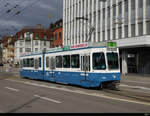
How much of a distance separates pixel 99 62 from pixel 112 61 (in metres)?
0.91

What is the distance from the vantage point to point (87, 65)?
46.9 feet

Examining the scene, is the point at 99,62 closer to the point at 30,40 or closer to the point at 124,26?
the point at 124,26

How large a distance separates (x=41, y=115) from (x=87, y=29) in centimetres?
3453

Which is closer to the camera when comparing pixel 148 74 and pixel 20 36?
pixel 148 74

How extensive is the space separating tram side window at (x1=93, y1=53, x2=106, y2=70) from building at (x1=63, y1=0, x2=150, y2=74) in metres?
12.2

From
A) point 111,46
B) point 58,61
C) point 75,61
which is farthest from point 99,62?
point 58,61

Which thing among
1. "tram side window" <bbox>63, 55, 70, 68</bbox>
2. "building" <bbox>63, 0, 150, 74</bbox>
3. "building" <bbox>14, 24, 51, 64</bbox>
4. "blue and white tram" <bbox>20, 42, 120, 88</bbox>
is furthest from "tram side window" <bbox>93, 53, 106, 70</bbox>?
"building" <bbox>14, 24, 51, 64</bbox>

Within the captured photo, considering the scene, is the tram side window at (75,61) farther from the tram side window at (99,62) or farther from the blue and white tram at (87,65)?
the tram side window at (99,62)

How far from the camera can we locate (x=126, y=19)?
32.1 m

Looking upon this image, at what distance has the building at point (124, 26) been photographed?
2945 centimetres

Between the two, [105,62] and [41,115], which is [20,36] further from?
[41,115]

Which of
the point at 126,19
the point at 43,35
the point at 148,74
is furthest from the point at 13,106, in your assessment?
the point at 43,35

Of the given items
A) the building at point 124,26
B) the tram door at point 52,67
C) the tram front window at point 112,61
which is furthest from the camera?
the building at point 124,26

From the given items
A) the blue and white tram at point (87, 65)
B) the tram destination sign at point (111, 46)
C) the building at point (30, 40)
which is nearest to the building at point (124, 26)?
the blue and white tram at point (87, 65)
